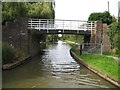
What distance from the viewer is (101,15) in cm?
4647

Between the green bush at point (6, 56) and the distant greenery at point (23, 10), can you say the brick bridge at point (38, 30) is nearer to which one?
the distant greenery at point (23, 10)

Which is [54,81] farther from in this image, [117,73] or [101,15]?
[101,15]

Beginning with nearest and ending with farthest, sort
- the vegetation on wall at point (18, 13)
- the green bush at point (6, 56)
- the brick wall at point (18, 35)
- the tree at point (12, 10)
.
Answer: the green bush at point (6, 56) → the vegetation on wall at point (18, 13) → the tree at point (12, 10) → the brick wall at point (18, 35)

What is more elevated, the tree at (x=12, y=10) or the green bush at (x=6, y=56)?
the tree at (x=12, y=10)

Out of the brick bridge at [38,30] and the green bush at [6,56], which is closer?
the green bush at [6,56]

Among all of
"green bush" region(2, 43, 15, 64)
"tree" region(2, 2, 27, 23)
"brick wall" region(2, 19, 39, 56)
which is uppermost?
"tree" region(2, 2, 27, 23)

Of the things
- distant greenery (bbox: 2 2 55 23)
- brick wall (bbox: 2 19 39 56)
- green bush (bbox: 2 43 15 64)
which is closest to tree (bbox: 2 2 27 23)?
distant greenery (bbox: 2 2 55 23)

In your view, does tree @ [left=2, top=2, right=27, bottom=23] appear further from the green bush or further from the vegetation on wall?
the green bush

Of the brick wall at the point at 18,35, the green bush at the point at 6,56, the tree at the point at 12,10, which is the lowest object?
the green bush at the point at 6,56

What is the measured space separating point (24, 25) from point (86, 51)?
7316 mm

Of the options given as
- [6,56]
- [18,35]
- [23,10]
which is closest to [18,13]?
[23,10]

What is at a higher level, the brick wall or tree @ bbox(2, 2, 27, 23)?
tree @ bbox(2, 2, 27, 23)

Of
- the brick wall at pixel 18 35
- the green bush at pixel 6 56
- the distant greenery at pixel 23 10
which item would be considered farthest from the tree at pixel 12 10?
the green bush at pixel 6 56

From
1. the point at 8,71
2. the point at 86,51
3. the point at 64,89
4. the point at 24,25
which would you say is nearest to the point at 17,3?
the point at 24,25
